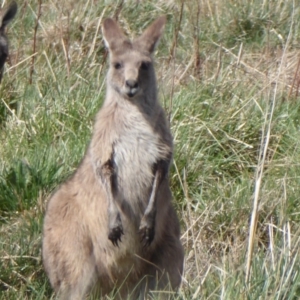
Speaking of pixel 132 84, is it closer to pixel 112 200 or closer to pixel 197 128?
pixel 112 200

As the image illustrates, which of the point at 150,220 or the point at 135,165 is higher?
the point at 135,165

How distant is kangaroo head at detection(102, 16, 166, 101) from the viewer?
5.14m

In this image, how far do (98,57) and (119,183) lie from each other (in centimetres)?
278

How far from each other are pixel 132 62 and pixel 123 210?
817 mm

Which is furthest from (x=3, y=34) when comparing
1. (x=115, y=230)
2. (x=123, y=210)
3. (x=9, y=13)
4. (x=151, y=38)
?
(x=115, y=230)

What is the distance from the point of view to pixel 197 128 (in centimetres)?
648

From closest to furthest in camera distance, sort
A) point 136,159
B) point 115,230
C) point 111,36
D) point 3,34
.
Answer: point 115,230
point 136,159
point 111,36
point 3,34

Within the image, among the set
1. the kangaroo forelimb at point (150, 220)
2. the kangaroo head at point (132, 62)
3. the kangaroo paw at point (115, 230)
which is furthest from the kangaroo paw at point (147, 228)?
the kangaroo head at point (132, 62)

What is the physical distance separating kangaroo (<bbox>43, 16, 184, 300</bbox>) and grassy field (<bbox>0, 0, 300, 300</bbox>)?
0.63ft

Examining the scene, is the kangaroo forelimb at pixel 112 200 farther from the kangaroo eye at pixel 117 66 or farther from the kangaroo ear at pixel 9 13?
the kangaroo ear at pixel 9 13

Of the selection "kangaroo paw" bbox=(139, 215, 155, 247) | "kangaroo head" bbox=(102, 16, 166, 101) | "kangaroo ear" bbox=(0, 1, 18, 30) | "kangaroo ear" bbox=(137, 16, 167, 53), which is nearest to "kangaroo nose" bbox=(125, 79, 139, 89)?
"kangaroo head" bbox=(102, 16, 166, 101)

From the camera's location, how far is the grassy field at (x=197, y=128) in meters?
5.00

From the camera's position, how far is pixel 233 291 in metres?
4.32

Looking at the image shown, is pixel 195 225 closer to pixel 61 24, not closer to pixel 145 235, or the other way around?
pixel 145 235
